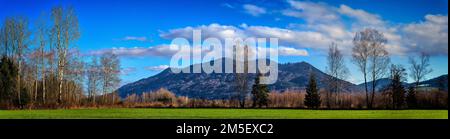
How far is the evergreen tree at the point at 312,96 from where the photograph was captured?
157 feet

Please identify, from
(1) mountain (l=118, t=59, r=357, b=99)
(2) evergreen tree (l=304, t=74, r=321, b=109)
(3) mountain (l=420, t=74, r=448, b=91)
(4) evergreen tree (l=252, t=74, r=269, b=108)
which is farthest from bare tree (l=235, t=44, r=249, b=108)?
(3) mountain (l=420, t=74, r=448, b=91)

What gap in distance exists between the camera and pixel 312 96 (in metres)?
48.6

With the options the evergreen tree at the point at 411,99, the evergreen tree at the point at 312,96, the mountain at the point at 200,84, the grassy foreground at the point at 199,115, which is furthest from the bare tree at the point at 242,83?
the grassy foreground at the point at 199,115

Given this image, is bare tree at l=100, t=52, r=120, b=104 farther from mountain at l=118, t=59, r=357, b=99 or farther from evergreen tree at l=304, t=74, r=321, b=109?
evergreen tree at l=304, t=74, r=321, b=109

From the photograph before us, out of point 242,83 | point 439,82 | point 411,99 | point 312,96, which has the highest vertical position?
point 242,83

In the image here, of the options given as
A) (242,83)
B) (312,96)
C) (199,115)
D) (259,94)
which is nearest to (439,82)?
(312,96)

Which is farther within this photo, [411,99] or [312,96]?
[312,96]

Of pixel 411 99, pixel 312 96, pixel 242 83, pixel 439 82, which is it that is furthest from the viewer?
pixel 242 83

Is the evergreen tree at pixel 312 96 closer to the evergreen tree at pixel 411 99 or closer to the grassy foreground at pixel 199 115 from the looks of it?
the evergreen tree at pixel 411 99

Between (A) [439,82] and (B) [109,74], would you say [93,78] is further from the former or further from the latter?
(A) [439,82]

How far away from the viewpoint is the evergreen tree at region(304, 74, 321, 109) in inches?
1881

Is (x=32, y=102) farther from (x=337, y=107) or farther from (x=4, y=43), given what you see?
(x=337, y=107)

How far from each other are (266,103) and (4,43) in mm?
23757
